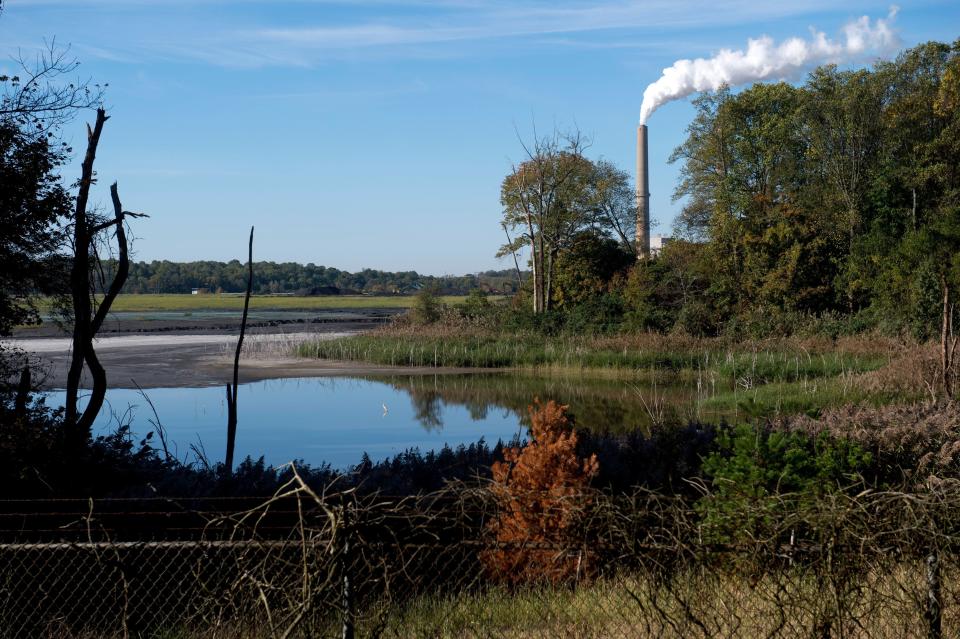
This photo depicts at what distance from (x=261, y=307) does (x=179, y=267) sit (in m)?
37.1

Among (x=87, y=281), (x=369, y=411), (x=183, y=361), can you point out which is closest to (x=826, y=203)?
(x=369, y=411)

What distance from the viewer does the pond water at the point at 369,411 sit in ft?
65.0

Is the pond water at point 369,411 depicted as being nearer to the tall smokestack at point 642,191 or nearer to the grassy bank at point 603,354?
the grassy bank at point 603,354

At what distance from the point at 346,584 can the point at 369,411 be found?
67.7 feet

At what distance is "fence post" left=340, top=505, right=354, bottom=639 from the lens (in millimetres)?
4770

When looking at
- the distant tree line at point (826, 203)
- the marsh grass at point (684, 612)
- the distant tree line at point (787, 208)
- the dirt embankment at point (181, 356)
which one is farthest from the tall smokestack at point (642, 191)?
the marsh grass at point (684, 612)

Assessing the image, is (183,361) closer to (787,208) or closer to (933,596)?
(787,208)

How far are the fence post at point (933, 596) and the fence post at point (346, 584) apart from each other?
3034mm

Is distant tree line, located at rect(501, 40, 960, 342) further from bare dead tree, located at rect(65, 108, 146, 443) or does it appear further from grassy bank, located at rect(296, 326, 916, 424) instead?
bare dead tree, located at rect(65, 108, 146, 443)

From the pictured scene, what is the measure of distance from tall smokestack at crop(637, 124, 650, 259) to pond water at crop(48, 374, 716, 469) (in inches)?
1130

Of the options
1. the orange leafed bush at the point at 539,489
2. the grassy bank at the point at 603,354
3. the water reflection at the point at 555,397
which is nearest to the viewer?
the orange leafed bush at the point at 539,489

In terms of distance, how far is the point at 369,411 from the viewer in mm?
25250

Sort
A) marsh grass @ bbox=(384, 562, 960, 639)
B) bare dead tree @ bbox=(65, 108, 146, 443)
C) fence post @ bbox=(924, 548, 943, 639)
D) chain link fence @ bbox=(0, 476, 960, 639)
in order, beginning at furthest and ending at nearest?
1. bare dead tree @ bbox=(65, 108, 146, 443)
2. marsh grass @ bbox=(384, 562, 960, 639)
3. fence post @ bbox=(924, 548, 943, 639)
4. chain link fence @ bbox=(0, 476, 960, 639)

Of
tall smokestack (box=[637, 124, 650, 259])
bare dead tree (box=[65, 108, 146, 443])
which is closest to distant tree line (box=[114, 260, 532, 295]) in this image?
tall smokestack (box=[637, 124, 650, 259])
